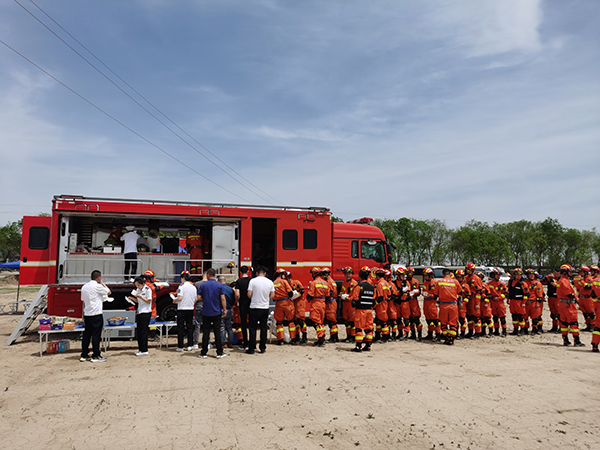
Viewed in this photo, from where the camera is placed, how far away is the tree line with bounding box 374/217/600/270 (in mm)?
64938

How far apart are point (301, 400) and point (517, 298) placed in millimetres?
8826

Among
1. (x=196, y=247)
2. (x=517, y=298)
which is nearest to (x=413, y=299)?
(x=517, y=298)

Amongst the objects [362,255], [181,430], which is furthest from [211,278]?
[362,255]

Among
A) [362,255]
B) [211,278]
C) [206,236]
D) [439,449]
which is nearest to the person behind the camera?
[439,449]

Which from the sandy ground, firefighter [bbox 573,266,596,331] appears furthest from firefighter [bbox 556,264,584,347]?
the sandy ground

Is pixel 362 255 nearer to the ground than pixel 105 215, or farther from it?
nearer to the ground

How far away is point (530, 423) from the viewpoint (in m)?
5.39

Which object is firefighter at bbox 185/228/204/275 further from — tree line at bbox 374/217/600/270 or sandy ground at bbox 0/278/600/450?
tree line at bbox 374/217/600/270

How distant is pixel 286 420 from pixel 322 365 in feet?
9.44

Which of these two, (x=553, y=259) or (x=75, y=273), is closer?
(x=75, y=273)

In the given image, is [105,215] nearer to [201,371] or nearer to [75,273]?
[75,273]

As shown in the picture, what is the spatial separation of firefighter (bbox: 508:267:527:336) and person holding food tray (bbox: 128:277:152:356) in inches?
403

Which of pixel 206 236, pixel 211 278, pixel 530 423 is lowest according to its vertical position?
pixel 530 423

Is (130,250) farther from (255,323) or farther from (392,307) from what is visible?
(392,307)
